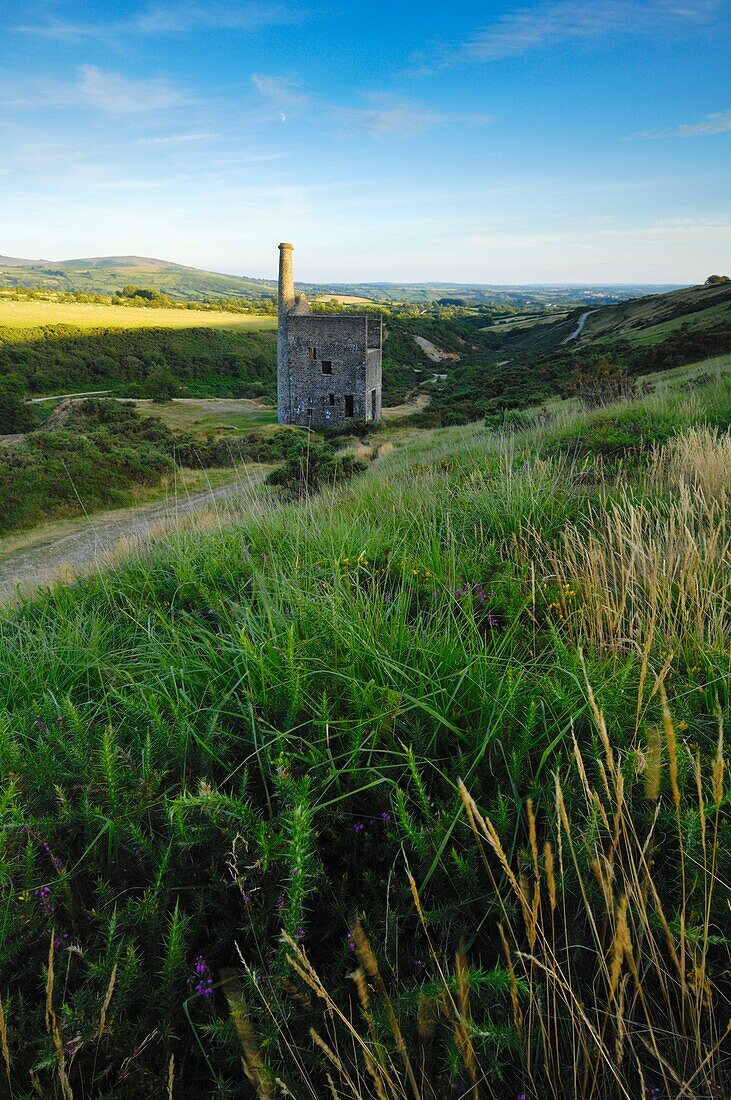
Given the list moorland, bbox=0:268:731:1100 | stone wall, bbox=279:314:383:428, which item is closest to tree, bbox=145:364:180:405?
stone wall, bbox=279:314:383:428

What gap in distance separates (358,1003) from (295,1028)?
0.17 m

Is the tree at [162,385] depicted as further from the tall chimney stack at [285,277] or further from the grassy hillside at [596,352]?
the grassy hillside at [596,352]

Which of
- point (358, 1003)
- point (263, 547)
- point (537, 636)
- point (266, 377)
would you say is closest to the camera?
point (358, 1003)

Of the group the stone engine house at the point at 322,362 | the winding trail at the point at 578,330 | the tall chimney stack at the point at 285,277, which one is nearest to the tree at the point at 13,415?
the stone engine house at the point at 322,362

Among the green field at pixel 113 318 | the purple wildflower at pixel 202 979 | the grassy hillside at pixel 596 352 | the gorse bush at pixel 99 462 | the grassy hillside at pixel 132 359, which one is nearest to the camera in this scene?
the purple wildflower at pixel 202 979

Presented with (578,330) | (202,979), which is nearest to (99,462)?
(202,979)

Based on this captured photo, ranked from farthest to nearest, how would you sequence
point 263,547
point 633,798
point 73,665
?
1. point 263,547
2. point 73,665
3. point 633,798

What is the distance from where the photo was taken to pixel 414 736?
1.87 m

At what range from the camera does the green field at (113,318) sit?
215 feet

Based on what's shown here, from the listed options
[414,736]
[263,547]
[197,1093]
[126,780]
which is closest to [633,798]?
[414,736]

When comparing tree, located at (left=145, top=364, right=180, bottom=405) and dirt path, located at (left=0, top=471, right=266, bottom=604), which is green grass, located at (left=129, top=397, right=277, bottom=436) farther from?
dirt path, located at (left=0, top=471, right=266, bottom=604)

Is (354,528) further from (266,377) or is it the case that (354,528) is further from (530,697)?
(266,377)

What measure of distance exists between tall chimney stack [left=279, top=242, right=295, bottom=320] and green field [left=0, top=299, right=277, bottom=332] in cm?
3887

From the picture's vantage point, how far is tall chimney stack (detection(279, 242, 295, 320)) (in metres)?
34.6
